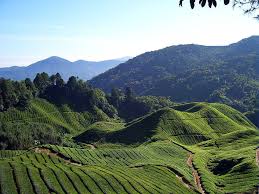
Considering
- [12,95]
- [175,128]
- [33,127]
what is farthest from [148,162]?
[12,95]

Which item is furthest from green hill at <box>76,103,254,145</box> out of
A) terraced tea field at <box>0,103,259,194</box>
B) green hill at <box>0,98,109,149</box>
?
green hill at <box>0,98,109,149</box>

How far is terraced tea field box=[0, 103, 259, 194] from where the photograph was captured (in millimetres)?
56000

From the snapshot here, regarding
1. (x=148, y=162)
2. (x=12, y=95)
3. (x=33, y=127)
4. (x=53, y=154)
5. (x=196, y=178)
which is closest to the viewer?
(x=196, y=178)

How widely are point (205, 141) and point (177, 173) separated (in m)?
55.4

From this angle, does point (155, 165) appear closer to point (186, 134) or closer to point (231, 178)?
point (231, 178)

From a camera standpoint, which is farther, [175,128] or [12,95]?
[12,95]

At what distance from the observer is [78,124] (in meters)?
198

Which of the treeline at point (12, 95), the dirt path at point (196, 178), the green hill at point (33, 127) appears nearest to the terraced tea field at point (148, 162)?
the dirt path at point (196, 178)

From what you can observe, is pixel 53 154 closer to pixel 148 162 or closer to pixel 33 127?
pixel 148 162

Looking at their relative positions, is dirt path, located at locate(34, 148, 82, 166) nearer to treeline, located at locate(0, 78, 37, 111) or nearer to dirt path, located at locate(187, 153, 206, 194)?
dirt path, located at locate(187, 153, 206, 194)

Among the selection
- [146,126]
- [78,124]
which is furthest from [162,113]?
[78,124]

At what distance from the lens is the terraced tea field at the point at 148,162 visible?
5600 centimetres

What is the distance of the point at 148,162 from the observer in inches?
3337

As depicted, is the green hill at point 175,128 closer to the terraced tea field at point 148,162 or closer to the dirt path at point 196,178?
the terraced tea field at point 148,162
